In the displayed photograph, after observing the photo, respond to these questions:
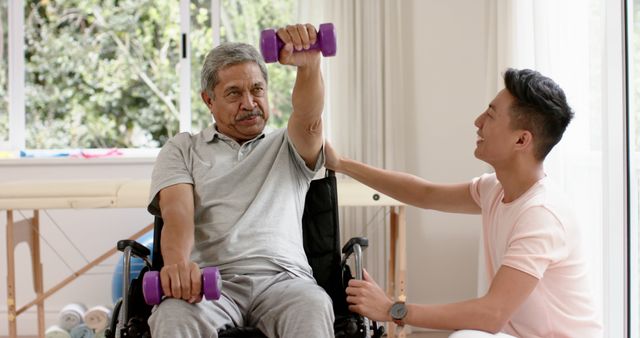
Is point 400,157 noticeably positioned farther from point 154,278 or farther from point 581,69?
point 154,278

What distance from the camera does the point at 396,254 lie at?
4.27 metres

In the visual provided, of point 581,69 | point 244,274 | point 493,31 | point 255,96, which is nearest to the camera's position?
point 244,274

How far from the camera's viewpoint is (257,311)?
2178 mm

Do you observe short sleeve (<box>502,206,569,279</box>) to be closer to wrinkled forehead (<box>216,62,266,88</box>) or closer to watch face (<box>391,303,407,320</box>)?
watch face (<box>391,303,407,320</box>)

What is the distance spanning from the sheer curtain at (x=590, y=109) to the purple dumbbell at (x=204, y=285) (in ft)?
4.35

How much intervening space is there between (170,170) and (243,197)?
0.22 meters

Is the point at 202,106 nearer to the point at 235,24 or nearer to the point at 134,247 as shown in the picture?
the point at 235,24

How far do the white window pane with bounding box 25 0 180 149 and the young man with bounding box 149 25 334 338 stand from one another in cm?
207

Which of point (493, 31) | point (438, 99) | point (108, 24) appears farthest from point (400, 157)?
point (108, 24)

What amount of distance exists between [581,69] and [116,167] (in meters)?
2.39

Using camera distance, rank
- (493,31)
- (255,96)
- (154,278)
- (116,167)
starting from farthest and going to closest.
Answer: (116,167) → (493,31) → (255,96) → (154,278)

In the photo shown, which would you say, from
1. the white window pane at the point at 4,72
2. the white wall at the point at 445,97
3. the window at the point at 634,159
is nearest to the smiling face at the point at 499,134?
the window at the point at 634,159

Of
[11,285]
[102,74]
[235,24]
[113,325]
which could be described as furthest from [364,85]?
[113,325]

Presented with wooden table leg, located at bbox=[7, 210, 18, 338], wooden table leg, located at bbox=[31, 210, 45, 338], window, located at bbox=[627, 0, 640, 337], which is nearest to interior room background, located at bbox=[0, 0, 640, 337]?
wooden table leg, located at bbox=[31, 210, 45, 338]
